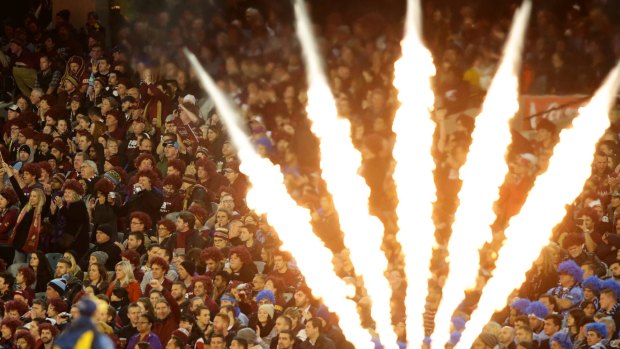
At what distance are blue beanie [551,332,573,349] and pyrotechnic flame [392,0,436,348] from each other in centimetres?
150

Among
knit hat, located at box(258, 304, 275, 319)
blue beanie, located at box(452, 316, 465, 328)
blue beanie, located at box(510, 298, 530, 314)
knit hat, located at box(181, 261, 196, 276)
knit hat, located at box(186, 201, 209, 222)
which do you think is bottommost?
knit hat, located at box(258, 304, 275, 319)

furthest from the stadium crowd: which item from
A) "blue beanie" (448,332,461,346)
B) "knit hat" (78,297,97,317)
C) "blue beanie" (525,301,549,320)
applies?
"knit hat" (78,297,97,317)

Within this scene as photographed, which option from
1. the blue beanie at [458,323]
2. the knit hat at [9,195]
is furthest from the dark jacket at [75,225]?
the blue beanie at [458,323]

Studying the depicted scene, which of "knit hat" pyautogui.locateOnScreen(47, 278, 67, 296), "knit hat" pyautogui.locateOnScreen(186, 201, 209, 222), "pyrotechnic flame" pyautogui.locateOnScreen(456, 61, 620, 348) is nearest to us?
"pyrotechnic flame" pyautogui.locateOnScreen(456, 61, 620, 348)

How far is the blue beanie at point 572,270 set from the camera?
1515cm

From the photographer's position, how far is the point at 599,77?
19.5 metres

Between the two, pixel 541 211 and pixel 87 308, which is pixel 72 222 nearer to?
pixel 541 211

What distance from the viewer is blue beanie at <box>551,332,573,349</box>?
1414 centimetres

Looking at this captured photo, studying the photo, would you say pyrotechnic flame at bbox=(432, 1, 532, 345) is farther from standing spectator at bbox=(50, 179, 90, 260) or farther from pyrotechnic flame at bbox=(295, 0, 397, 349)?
standing spectator at bbox=(50, 179, 90, 260)

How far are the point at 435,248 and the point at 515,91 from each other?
3.68 meters

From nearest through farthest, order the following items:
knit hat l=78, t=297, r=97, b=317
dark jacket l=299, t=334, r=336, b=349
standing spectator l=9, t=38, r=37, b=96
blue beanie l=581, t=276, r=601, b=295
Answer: knit hat l=78, t=297, r=97, b=317
dark jacket l=299, t=334, r=336, b=349
blue beanie l=581, t=276, r=601, b=295
standing spectator l=9, t=38, r=37, b=96

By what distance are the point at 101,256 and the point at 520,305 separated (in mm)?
5512

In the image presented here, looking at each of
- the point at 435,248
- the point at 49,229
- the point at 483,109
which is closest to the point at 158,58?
the point at 49,229

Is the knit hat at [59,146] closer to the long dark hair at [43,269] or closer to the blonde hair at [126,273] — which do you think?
the long dark hair at [43,269]
